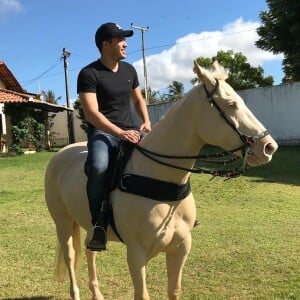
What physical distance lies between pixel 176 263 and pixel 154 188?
753 mm

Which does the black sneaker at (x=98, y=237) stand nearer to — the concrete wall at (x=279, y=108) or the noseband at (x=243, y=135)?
the noseband at (x=243, y=135)

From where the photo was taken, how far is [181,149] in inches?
132

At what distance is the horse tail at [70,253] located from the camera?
481 cm

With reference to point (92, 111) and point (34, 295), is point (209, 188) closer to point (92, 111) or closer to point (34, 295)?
point (34, 295)

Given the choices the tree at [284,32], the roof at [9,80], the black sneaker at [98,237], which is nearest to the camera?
the black sneaker at [98,237]

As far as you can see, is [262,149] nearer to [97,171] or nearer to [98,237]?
[97,171]

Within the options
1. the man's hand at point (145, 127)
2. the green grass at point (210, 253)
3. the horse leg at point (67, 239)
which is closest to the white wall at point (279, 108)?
the green grass at point (210, 253)

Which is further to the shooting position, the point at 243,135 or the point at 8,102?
the point at 8,102

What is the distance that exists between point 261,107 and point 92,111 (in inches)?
940

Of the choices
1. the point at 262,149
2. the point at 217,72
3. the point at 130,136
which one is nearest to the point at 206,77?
the point at 217,72

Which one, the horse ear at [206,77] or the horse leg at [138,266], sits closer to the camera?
the horse ear at [206,77]

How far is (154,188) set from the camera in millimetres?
3379

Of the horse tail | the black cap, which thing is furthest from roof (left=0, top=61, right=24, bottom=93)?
the black cap

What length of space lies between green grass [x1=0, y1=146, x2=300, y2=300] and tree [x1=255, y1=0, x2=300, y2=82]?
1090 cm
